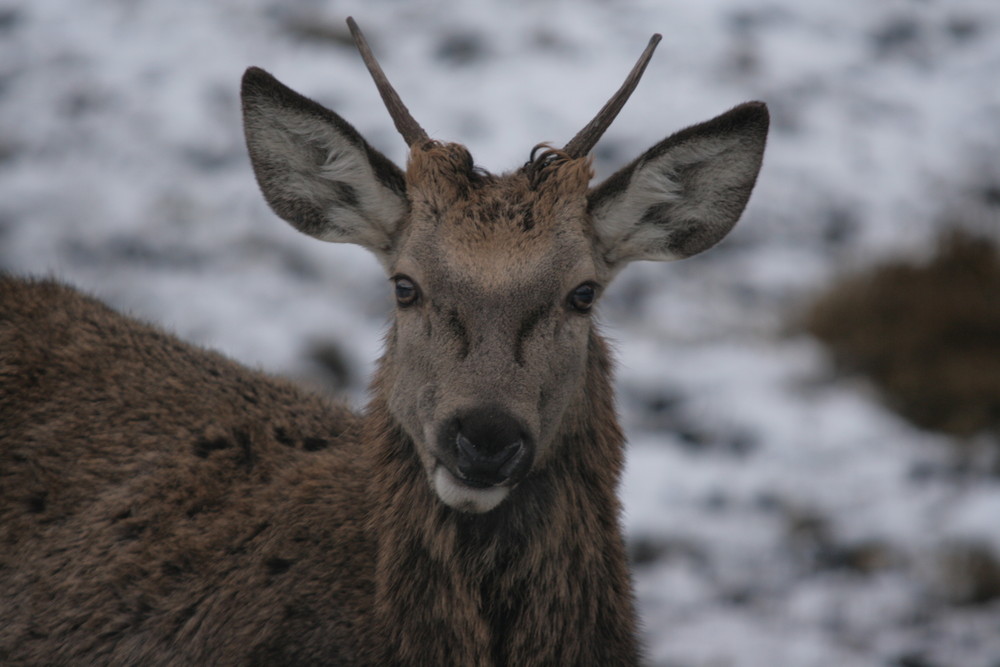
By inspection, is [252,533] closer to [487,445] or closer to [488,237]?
[487,445]

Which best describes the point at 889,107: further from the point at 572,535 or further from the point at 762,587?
the point at 572,535

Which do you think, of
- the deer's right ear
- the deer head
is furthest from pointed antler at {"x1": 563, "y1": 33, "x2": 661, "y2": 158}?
the deer's right ear

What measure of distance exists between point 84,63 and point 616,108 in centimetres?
747

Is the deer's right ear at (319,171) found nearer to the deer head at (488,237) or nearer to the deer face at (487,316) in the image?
the deer head at (488,237)

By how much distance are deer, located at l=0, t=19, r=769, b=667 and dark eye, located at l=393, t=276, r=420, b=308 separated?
14 millimetres

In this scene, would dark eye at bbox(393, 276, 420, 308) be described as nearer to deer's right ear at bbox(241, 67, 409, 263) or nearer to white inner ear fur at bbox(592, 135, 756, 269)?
deer's right ear at bbox(241, 67, 409, 263)

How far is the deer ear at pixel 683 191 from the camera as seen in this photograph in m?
4.27

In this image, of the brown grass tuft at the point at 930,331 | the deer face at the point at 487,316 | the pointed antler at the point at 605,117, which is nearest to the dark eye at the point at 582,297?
the deer face at the point at 487,316

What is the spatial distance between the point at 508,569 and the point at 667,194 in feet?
5.21

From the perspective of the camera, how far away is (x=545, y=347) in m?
4.04

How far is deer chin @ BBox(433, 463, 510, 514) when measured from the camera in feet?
12.3

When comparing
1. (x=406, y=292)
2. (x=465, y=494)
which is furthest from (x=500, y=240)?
(x=465, y=494)

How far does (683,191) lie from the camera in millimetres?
4551

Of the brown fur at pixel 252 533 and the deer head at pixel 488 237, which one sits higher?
the deer head at pixel 488 237
